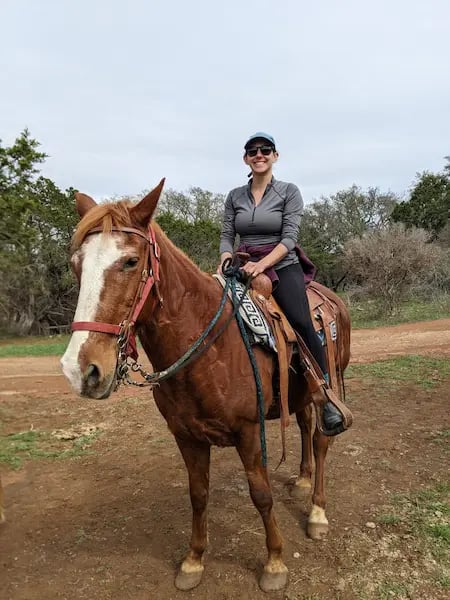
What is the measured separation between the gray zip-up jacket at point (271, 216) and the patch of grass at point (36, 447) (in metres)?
3.66

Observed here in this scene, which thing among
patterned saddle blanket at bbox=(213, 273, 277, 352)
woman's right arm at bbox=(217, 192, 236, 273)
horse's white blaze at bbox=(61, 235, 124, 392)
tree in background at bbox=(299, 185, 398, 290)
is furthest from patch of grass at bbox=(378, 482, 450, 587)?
tree in background at bbox=(299, 185, 398, 290)

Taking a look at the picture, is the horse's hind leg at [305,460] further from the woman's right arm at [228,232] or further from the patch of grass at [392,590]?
the woman's right arm at [228,232]

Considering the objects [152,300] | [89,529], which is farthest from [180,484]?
[152,300]

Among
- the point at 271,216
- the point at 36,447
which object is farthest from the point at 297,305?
the point at 36,447

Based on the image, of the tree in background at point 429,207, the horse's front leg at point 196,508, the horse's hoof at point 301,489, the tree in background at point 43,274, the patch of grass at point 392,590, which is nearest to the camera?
the patch of grass at point 392,590

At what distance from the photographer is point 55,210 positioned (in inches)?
851

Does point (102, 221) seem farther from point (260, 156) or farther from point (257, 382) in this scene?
point (260, 156)

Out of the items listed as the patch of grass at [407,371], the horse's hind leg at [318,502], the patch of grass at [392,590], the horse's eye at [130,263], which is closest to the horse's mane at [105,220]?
the horse's eye at [130,263]

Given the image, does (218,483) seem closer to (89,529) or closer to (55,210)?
(89,529)

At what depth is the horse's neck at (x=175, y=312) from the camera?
250 cm

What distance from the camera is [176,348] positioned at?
8.43 feet

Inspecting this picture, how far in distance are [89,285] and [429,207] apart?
32.8 meters

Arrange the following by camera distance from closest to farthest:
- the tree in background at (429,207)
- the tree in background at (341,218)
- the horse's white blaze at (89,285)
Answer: the horse's white blaze at (89,285), the tree in background at (429,207), the tree in background at (341,218)

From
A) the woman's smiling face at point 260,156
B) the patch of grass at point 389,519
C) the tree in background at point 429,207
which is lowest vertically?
the patch of grass at point 389,519
